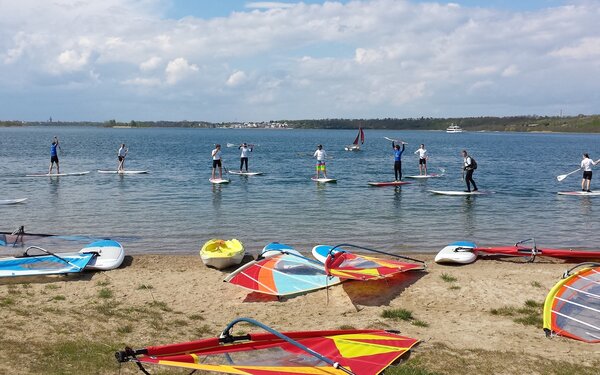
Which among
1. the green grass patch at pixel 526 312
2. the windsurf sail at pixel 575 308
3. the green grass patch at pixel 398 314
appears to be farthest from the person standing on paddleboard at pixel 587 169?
the green grass patch at pixel 398 314

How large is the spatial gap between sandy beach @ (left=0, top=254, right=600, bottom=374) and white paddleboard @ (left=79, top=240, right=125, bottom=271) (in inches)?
10.3

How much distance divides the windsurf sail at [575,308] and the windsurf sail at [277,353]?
2.43m

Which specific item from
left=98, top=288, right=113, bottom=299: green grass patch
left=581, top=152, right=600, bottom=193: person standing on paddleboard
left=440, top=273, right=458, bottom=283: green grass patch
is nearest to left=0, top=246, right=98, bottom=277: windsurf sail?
left=98, top=288, right=113, bottom=299: green grass patch

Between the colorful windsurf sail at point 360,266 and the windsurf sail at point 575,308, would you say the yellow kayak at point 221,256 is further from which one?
the windsurf sail at point 575,308

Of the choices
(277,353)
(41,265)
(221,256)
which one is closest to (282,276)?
(221,256)

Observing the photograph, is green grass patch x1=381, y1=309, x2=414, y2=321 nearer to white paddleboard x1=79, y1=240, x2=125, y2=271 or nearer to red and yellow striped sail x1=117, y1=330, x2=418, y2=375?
red and yellow striped sail x1=117, y1=330, x2=418, y2=375

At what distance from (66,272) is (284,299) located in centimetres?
456

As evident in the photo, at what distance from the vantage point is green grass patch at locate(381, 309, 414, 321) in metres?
8.84

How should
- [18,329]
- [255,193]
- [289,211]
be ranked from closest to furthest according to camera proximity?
[18,329]
[289,211]
[255,193]

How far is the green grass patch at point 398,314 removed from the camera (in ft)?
29.0

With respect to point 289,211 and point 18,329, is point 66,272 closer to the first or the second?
point 18,329

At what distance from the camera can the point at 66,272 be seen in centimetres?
1107

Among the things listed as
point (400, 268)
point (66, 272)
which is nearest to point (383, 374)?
point (400, 268)

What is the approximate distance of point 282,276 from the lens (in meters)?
10.8
